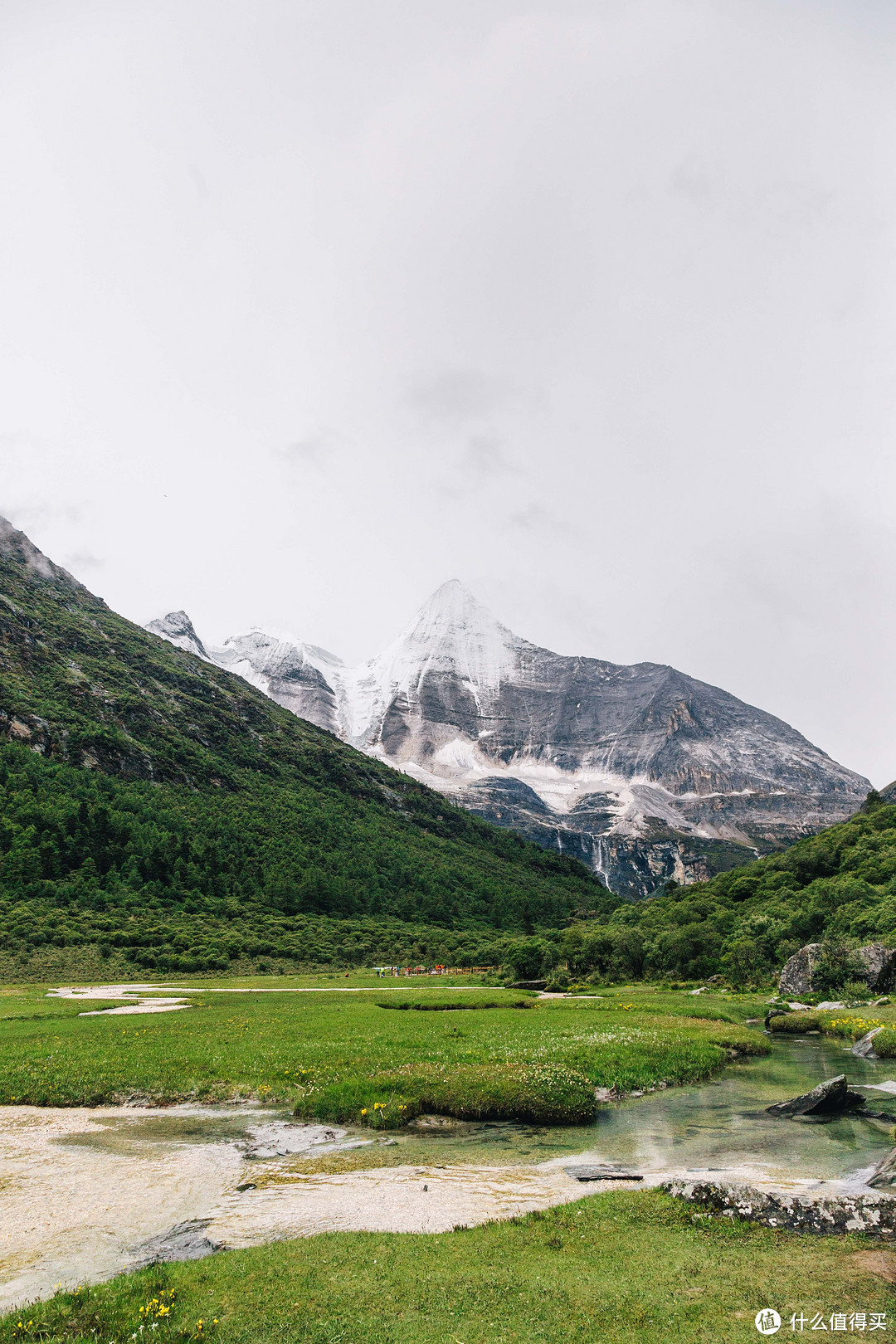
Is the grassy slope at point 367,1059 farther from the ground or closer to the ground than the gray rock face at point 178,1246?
closer to the ground

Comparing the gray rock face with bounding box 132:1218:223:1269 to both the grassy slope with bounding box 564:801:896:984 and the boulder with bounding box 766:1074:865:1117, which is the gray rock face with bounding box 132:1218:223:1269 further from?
the grassy slope with bounding box 564:801:896:984

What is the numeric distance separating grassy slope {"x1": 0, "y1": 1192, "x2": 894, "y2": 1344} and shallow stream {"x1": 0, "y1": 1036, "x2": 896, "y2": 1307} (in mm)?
1352

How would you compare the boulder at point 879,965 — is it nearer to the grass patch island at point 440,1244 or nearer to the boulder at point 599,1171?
the grass patch island at point 440,1244

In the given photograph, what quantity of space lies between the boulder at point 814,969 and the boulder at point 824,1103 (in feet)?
138

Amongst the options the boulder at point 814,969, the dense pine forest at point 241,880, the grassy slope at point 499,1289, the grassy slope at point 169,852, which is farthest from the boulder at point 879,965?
the grassy slope at point 169,852

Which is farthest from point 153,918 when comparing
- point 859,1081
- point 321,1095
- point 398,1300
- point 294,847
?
point 398,1300

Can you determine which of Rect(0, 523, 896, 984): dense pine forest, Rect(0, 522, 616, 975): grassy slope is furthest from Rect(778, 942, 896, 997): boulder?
Rect(0, 522, 616, 975): grassy slope

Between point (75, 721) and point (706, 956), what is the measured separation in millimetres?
135685

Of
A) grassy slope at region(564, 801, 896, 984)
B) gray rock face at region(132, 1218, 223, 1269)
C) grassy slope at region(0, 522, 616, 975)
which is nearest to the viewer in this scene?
gray rock face at region(132, 1218, 223, 1269)

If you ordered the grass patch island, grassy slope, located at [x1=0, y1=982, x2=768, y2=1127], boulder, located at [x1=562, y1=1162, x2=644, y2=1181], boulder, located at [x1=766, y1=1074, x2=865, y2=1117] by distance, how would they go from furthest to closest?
grassy slope, located at [x1=0, y1=982, x2=768, y2=1127], boulder, located at [x1=766, y1=1074, x2=865, y2=1117], boulder, located at [x1=562, y1=1162, x2=644, y2=1181], the grass patch island

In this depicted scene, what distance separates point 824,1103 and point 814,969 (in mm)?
45752

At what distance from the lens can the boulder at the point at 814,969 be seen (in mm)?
57062

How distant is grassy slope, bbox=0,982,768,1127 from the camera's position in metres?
23.5

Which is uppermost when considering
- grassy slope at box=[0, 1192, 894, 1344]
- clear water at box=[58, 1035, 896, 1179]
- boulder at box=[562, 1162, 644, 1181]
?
grassy slope at box=[0, 1192, 894, 1344]
